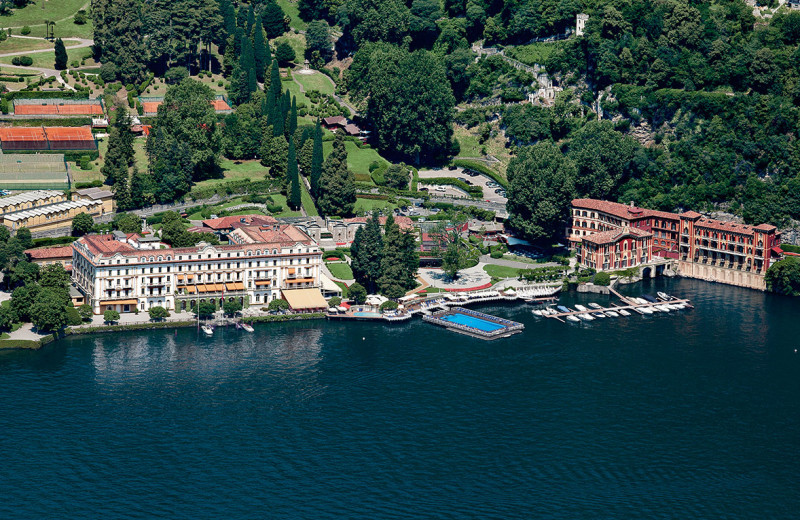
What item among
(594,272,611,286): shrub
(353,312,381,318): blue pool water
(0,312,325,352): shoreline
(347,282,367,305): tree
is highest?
(594,272,611,286): shrub

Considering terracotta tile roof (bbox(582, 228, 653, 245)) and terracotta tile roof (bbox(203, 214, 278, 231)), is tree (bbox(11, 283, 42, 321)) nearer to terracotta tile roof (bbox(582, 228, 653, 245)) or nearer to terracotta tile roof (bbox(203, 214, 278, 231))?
terracotta tile roof (bbox(203, 214, 278, 231))

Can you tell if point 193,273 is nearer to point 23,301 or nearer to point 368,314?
point 23,301

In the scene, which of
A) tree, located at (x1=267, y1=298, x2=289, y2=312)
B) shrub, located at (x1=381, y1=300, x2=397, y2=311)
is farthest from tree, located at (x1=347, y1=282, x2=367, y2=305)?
tree, located at (x1=267, y1=298, x2=289, y2=312)

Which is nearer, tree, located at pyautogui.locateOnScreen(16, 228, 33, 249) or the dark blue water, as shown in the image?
the dark blue water

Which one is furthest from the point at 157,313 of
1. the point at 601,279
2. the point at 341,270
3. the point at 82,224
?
the point at 601,279

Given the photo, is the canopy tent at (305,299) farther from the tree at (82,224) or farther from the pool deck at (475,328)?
the tree at (82,224)

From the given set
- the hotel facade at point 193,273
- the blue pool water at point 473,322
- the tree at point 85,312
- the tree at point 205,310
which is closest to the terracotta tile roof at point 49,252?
the hotel facade at point 193,273
